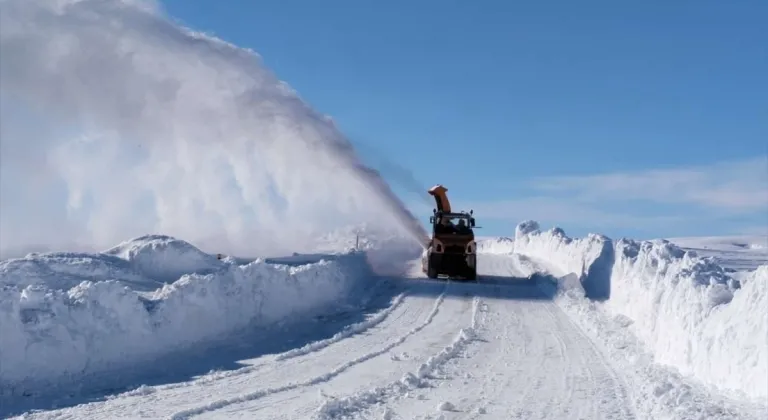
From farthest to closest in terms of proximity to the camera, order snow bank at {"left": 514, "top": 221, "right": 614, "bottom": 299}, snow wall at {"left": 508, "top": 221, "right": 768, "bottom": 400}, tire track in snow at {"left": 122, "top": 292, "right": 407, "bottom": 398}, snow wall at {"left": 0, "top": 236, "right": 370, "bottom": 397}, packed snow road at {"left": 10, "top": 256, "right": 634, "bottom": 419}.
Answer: snow bank at {"left": 514, "top": 221, "right": 614, "bottom": 299} → snow wall at {"left": 0, "top": 236, "right": 370, "bottom": 397} → tire track in snow at {"left": 122, "top": 292, "right": 407, "bottom": 398} → packed snow road at {"left": 10, "top": 256, "right": 634, "bottom": 419} → snow wall at {"left": 508, "top": 221, "right": 768, "bottom": 400}

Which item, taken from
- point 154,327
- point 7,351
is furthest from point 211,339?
point 7,351

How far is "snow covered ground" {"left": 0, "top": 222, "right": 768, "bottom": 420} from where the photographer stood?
10.2m

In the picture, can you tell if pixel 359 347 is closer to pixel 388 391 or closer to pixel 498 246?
pixel 388 391

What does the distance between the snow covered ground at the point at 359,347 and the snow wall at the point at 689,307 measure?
4 centimetres

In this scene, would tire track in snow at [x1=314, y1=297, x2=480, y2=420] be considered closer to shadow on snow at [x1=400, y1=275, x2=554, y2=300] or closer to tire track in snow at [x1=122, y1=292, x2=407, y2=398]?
tire track in snow at [x1=122, y1=292, x2=407, y2=398]

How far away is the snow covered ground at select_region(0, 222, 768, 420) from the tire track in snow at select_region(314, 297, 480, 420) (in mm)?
39

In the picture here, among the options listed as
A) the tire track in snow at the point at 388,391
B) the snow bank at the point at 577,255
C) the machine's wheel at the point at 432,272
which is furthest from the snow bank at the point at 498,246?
the tire track in snow at the point at 388,391

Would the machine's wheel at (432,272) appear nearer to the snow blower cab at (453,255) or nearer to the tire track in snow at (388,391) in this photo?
the snow blower cab at (453,255)

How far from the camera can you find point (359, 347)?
15.4 m

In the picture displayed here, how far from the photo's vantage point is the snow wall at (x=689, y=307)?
9.95 meters

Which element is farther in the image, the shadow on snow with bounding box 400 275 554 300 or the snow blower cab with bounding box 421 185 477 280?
the snow blower cab with bounding box 421 185 477 280

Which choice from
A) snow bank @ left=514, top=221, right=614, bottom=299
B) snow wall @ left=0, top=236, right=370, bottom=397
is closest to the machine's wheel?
snow bank @ left=514, top=221, right=614, bottom=299

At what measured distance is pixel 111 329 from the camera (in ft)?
42.8

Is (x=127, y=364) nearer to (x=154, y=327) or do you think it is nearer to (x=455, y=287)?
(x=154, y=327)
